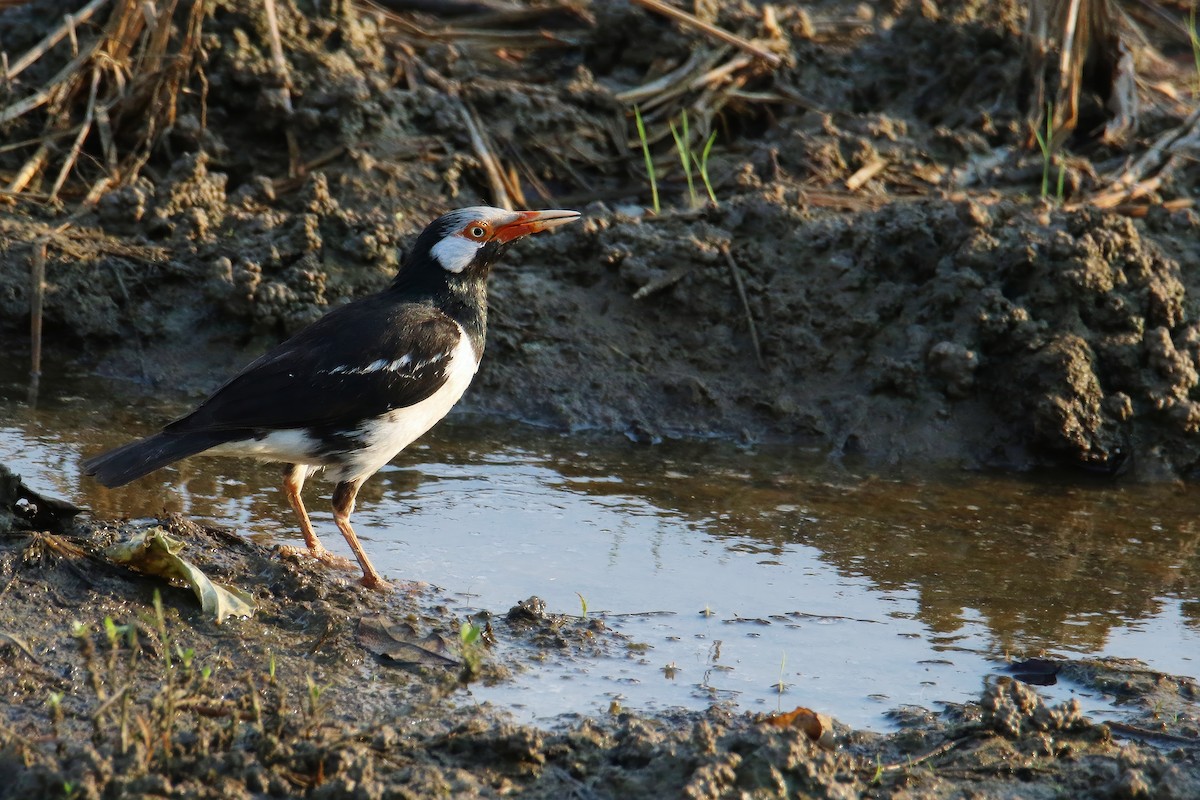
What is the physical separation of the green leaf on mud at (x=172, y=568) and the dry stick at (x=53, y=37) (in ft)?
14.4

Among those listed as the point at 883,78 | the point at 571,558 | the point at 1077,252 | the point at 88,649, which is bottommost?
the point at 571,558

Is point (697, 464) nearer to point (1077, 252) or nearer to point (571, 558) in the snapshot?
point (571, 558)

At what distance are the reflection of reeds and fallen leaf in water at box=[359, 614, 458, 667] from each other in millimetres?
4331

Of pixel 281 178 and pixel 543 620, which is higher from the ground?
pixel 281 178

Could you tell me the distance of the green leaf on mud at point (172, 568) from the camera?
452cm

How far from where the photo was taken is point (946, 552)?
5.87 metres

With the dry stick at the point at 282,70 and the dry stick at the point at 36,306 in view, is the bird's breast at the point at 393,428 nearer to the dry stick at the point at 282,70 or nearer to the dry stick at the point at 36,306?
the dry stick at the point at 36,306

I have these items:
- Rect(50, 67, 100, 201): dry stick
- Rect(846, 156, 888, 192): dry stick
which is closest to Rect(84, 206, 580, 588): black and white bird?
Rect(50, 67, 100, 201): dry stick

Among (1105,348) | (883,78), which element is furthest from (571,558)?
(883,78)

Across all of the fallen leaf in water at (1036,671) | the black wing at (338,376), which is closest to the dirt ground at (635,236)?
the fallen leaf in water at (1036,671)

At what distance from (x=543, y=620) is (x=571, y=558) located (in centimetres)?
81

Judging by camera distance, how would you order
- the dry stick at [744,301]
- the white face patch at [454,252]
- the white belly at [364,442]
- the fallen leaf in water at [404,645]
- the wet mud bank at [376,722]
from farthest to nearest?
1. the dry stick at [744,301]
2. the white face patch at [454,252]
3. the white belly at [364,442]
4. the fallen leaf in water at [404,645]
5. the wet mud bank at [376,722]

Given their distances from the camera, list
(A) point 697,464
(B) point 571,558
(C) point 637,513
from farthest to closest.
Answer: (A) point 697,464
(C) point 637,513
(B) point 571,558

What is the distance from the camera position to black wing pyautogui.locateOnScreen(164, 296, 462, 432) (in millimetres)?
5250
